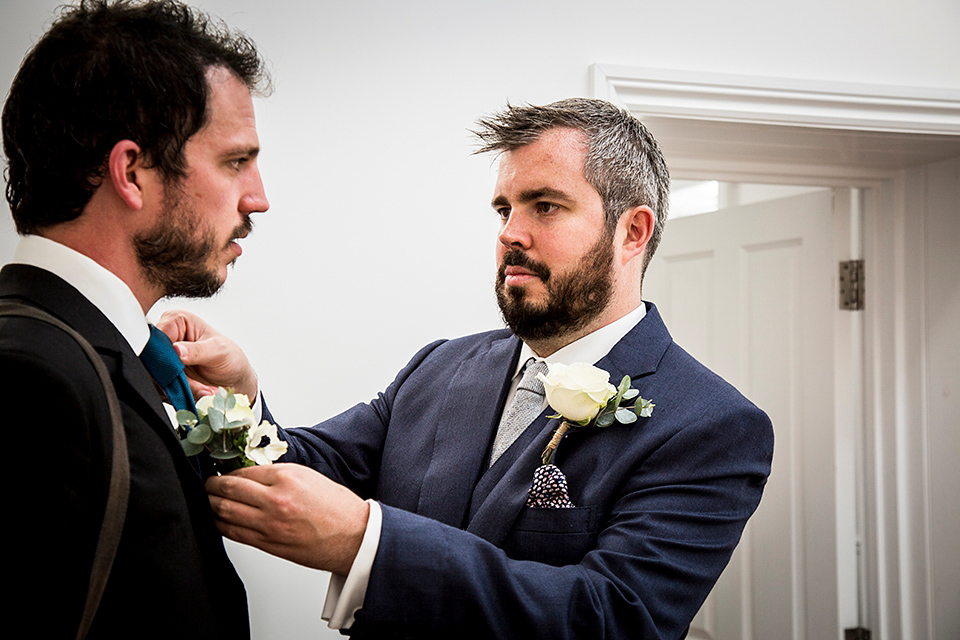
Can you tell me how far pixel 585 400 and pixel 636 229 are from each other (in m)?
0.51

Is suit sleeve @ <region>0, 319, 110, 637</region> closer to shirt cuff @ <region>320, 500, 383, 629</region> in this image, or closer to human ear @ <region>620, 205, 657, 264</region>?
shirt cuff @ <region>320, 500, 383, 629</region>

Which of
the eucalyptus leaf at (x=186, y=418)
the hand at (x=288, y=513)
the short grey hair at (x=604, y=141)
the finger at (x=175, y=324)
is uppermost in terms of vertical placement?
the short grey hair at (x=604, y=141)

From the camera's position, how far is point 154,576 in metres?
1.00

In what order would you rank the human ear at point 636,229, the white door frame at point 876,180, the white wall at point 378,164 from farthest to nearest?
the white door frame at point 876,180 → the white wall at point 378,164 → the human ear at point 636,229

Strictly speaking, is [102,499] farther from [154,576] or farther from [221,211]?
[221,211]

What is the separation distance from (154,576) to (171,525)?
0.20 ft

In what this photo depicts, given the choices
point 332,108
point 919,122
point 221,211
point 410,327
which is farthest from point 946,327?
point 221,211

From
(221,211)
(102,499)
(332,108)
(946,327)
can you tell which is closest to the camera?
(102,499)

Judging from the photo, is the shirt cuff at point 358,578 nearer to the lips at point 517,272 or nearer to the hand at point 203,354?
the hand at point 203,354

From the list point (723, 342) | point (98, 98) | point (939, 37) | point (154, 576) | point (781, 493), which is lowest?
point (781, 493)

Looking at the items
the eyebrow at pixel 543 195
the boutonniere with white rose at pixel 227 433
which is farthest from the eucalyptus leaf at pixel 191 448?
the eyebrow at pixel 543 195

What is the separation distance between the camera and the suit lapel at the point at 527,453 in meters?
1.53

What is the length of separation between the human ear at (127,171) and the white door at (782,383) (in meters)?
2.64

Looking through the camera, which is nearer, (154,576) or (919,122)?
(154,576)
